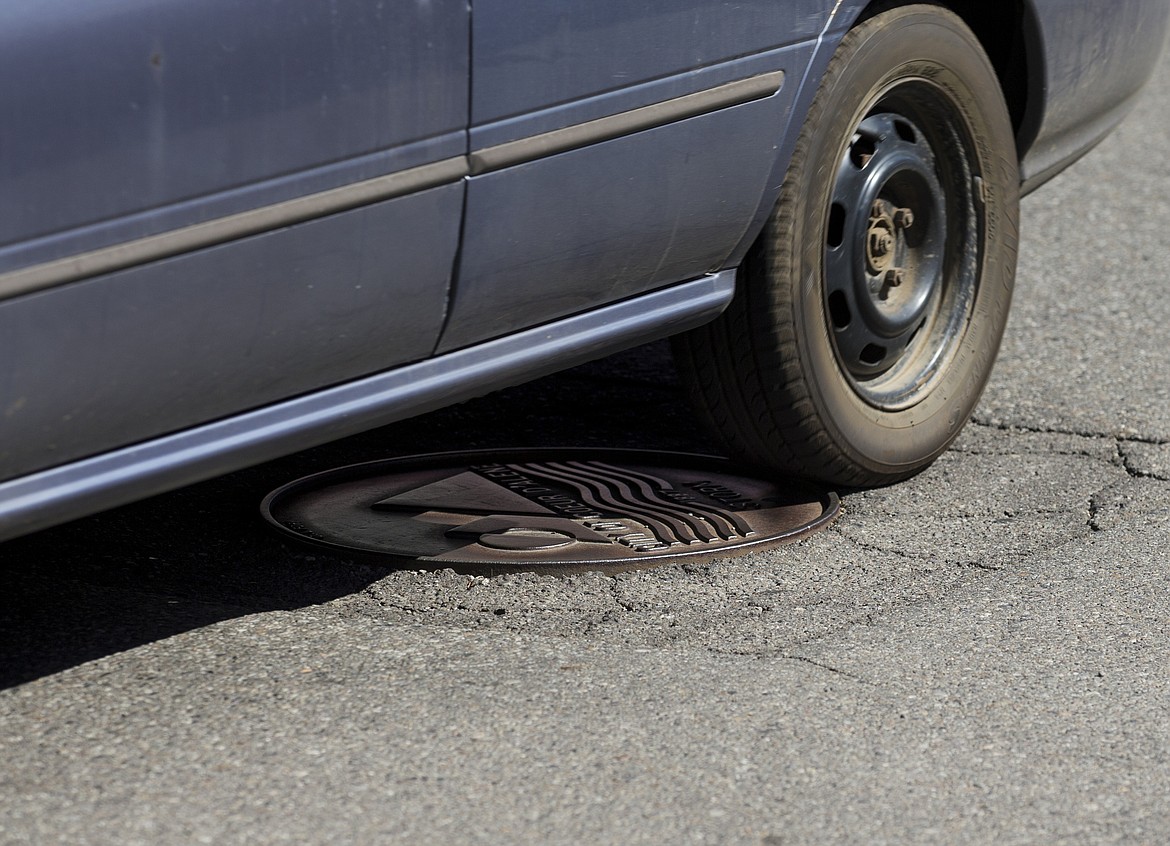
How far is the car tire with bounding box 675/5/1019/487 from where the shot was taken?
3020 mm

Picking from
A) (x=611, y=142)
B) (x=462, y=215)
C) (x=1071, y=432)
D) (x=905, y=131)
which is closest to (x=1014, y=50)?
(x=905, y=131)

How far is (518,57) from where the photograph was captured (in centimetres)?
240

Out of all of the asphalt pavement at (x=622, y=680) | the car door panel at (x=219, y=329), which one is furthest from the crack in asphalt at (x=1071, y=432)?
the car door panel at (x=219, y=329)

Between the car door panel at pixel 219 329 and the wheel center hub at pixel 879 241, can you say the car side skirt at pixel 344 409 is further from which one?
the wheel center hub at pixel 879 241

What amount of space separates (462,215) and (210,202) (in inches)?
16.4

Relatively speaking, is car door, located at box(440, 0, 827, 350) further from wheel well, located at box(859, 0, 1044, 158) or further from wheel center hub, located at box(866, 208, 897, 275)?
wheel well, located at box(859, 0, 1044, 158)

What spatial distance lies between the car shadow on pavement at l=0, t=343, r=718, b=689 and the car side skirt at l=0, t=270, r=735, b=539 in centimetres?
43

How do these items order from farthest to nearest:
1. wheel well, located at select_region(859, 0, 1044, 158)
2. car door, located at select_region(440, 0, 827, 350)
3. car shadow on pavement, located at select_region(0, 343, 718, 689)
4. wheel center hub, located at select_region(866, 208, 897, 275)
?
wheel well, located at select_region(859, 0, 1044, 158), wheel center hub, located at select_region(866, 208, 897, 275), car shadow on pavement, located at select_region(0, 343, 718, 689), car door, located at select_region(440, 0, 827, 350)

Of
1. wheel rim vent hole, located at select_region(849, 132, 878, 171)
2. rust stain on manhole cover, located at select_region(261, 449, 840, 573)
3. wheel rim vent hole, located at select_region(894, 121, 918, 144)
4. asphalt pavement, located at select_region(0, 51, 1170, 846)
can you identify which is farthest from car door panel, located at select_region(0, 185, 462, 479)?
wheel rim vent hole, located at select_region(894, 121, 918, 144)

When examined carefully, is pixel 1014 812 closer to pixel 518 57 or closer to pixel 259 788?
pixel 259 788

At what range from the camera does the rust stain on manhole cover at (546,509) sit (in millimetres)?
2959

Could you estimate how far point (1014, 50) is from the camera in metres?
3.56

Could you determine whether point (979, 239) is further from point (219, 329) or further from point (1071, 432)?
point (219, 329)

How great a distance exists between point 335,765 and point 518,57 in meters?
1.06
